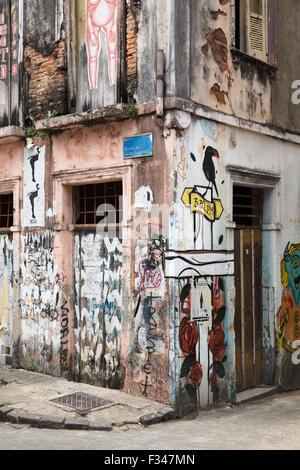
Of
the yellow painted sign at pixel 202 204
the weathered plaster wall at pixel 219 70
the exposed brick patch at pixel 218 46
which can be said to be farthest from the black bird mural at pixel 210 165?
the exposed brick patch at pixel 218 46

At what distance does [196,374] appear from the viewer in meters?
7.62

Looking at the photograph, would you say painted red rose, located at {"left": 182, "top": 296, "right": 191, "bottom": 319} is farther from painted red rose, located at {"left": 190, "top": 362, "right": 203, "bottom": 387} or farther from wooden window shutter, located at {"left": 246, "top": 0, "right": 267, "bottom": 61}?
wooden window shutter, located at {"left": 246, "top": 0, "right": 267, "bottom": 61}

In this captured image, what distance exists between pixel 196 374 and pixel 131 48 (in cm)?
459

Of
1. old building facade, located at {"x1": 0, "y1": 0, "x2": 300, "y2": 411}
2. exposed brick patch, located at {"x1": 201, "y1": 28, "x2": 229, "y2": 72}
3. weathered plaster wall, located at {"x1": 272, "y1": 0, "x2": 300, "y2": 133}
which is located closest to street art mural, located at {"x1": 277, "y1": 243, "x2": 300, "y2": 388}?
old building facade, located at {"x1": 0, "y1": 0, "x2": 300, "y2": 411}

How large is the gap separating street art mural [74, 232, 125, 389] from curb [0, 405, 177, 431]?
3.62 ft

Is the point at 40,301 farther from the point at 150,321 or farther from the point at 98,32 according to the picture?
the point at 98,32

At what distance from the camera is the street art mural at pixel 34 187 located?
Result: 29.5 feet

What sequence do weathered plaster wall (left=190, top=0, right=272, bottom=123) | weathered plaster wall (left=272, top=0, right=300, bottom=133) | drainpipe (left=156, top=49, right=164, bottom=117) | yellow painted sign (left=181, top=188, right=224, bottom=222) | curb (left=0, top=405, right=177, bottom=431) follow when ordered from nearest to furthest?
curb (left=0, top=405, right=177, bottom=431)
drainpipe (left=156, top=49, right=164, bottom=117)
yellow painted sign (left=181, top=188, right=224, bottom=222)
weathered plaster wall (left=190, top=0, right=272, bottom=123)
weathered plaster wall (left=272, top=0, right=300, bottom=133)

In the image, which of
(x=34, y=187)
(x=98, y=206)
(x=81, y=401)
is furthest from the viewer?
(x=34, y=187)

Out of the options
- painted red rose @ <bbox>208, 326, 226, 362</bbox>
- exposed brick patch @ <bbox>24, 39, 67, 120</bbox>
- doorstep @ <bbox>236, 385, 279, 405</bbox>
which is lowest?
doorstep @ <bbox>236, 385, 279, 405</bbox>

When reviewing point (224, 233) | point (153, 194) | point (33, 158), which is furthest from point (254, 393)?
point (33, 158)

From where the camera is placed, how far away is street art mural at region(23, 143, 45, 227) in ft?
29.5

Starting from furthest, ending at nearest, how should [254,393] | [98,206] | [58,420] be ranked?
[254,393] < [98,206] < [58,420]
